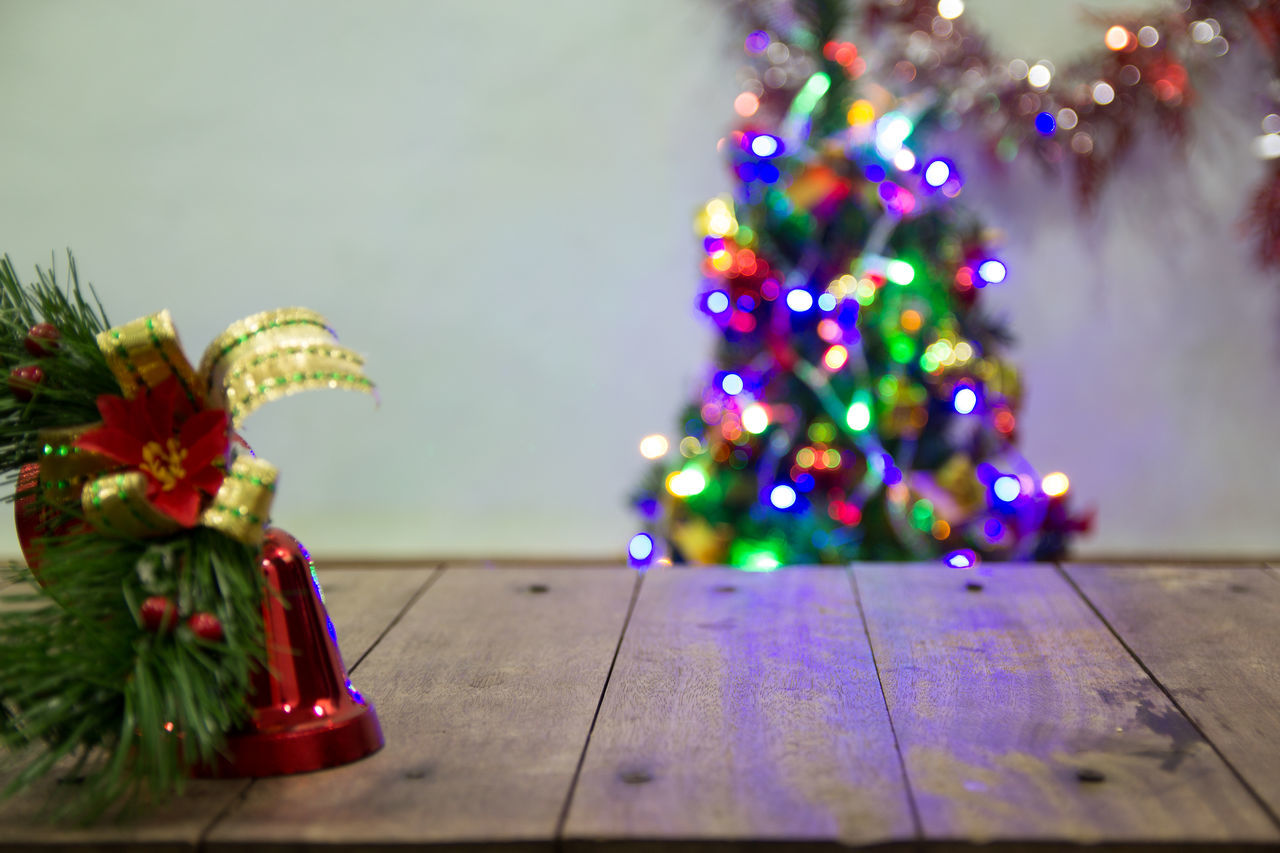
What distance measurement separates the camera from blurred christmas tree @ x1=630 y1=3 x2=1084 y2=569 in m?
2.02

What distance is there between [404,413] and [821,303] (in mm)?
1048

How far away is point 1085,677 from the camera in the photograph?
0.78 meters

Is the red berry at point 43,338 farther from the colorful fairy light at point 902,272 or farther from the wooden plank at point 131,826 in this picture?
the colorful fairy light at point 902,272

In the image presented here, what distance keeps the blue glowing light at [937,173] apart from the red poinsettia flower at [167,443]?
5.45 ft

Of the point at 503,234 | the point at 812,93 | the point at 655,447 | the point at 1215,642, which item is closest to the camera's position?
the point at 1215,642

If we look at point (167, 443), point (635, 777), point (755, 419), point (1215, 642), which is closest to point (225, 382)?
point (167, 443)

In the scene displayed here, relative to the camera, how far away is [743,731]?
2.23ft

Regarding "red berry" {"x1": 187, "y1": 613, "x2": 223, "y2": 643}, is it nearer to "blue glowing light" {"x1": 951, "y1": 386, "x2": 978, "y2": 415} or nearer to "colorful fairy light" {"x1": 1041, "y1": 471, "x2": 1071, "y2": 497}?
"blue glowing light" {"x1": 951, "y1": 386, "x2": 978, "y2": 415}

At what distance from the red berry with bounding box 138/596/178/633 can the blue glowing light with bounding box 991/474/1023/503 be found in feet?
5.66

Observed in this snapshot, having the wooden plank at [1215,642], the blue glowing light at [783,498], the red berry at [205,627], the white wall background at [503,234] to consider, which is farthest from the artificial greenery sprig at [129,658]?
the white wall background at [503,234]

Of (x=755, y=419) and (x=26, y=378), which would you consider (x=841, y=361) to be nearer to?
(x=755, y=419)

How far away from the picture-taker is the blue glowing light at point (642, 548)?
218 cm

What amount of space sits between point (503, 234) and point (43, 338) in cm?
195

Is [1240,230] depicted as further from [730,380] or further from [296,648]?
[296,648]
